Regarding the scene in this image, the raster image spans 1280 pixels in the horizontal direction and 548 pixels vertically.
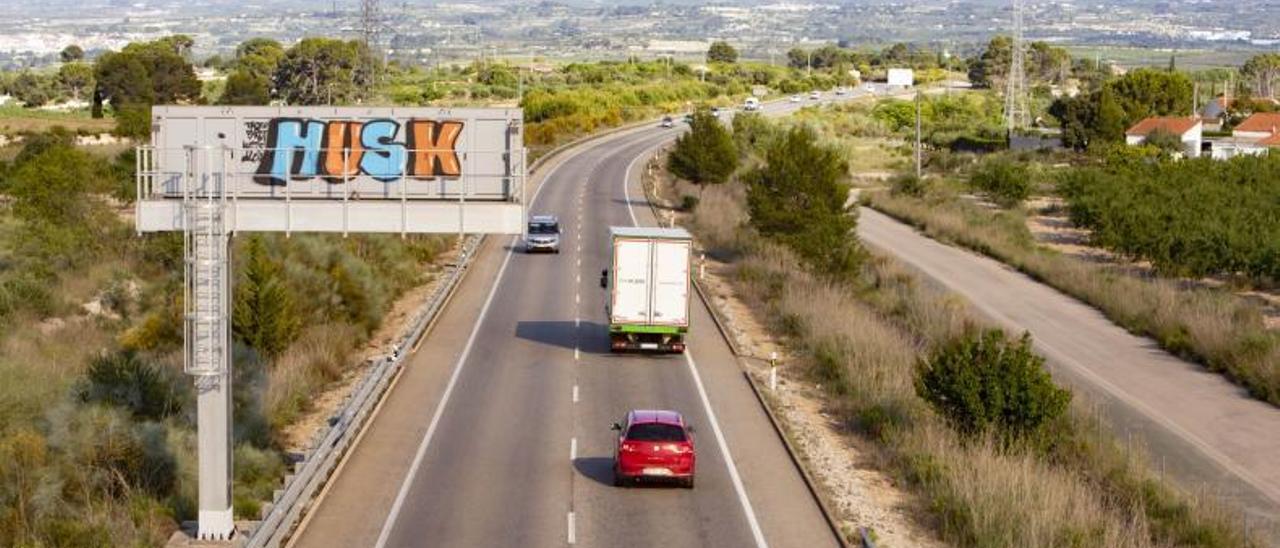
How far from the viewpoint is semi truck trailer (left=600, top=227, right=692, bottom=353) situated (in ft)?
124

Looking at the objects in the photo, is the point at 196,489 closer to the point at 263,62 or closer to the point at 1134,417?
the point at 1134,417

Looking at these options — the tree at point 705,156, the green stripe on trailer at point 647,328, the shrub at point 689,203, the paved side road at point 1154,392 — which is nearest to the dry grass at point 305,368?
the green stripe on trailer at point 647,328

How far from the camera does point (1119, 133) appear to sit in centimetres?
11900

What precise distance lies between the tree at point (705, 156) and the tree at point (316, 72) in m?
43.5

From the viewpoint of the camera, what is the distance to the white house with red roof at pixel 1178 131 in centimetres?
11069

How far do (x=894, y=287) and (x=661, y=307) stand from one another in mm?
16685

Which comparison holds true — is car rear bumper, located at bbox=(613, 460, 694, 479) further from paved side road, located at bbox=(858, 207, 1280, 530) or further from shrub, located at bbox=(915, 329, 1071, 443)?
paved side road, located at bbox=(858, 207, 1280, 530)

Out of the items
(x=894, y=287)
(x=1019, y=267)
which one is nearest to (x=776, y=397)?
(x=894, y=287)

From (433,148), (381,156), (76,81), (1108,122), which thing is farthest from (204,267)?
(76,81)

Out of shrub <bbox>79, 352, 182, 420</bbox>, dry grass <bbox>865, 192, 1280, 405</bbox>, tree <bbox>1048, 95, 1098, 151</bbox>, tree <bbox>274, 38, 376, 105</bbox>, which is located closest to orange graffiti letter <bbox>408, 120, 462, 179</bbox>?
shrub <bbox>79, 352, 182, 420</bbox>

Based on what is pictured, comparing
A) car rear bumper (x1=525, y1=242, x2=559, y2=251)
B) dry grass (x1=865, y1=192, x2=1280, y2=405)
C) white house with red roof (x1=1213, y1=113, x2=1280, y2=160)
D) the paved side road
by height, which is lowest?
the paved side road

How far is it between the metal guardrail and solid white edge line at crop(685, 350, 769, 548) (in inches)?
252

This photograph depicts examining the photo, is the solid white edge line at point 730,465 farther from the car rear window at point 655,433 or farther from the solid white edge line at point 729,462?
the car rear window at point 655,433

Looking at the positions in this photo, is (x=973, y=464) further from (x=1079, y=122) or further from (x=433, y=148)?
(x=1079, y=122)
